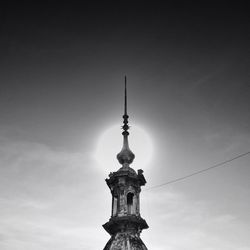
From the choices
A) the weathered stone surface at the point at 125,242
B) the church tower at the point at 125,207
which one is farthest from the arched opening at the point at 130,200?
the weathered stone surface at the point at 125,242

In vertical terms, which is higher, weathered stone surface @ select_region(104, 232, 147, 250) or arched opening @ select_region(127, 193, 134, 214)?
arched opening @ select_region(127, 193, 134, 214)

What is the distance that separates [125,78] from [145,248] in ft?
46.7

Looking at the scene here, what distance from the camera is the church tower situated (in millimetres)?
22484

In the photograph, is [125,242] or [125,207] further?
[125,207]

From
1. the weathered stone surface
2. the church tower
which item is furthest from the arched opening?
the weathered stone surface

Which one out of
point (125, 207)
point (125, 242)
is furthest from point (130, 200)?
point (125, 242)

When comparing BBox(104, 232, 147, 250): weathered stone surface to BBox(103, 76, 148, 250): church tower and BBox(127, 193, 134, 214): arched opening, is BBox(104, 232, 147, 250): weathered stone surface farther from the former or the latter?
BBox(127, 193, 134, 214): arched opening

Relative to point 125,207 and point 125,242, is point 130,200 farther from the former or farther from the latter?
point 125,242

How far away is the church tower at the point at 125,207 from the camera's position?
22.5 m

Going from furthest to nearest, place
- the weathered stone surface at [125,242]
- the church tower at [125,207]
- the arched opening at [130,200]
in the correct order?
the arched opening at [130,200], the church tower at [125,207], the weathered stone surface at [125,242]

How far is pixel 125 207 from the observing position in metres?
24.0

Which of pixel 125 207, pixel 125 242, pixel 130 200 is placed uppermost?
pixel 130 200

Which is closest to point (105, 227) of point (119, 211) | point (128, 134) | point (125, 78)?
point (119, 211)

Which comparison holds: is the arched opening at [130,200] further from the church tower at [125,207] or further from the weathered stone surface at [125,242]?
the weathered stone surface at [125,242]
